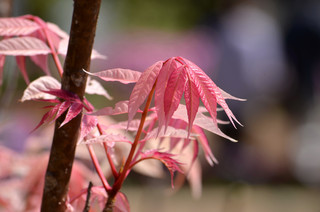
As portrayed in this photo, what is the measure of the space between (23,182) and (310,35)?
3118mm

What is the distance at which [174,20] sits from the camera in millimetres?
6816

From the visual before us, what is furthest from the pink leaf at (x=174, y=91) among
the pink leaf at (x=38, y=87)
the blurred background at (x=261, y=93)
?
the blurred background at (x=261, y=93)

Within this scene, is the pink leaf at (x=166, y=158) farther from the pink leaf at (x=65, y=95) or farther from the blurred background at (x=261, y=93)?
the blurred background at (x=261, y=93)

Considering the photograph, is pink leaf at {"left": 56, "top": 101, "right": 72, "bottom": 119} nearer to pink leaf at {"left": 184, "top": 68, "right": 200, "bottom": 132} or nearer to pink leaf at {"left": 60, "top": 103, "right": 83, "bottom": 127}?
pink leaf at {"left": 60, "top": 103, "right": 83, "bottom": 127}

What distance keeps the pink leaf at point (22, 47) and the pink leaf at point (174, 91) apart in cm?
17

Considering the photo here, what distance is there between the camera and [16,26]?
491 millimetres

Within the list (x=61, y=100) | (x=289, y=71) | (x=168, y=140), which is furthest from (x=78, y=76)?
(x=289, y=71)

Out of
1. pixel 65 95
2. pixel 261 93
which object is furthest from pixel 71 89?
pixel 261 93

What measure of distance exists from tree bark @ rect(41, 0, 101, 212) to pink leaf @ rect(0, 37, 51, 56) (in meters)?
0.07

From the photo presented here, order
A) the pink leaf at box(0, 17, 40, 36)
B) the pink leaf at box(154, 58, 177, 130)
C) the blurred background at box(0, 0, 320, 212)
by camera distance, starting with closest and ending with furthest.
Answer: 1. the pink leaf at box(154, 58, 177, 130)
2. the pink leaf at box(0, 17, 40, 36)
3. the blurred background at box(0, 0, 320, 212)

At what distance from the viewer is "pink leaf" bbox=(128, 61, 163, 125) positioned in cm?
36

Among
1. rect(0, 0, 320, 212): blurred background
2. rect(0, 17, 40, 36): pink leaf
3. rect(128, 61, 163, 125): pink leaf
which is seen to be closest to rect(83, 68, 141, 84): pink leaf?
rect(128, 61, 163, 125): pink leaf

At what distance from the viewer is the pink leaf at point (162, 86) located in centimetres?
36

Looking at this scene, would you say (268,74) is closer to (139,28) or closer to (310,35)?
(310,35)
